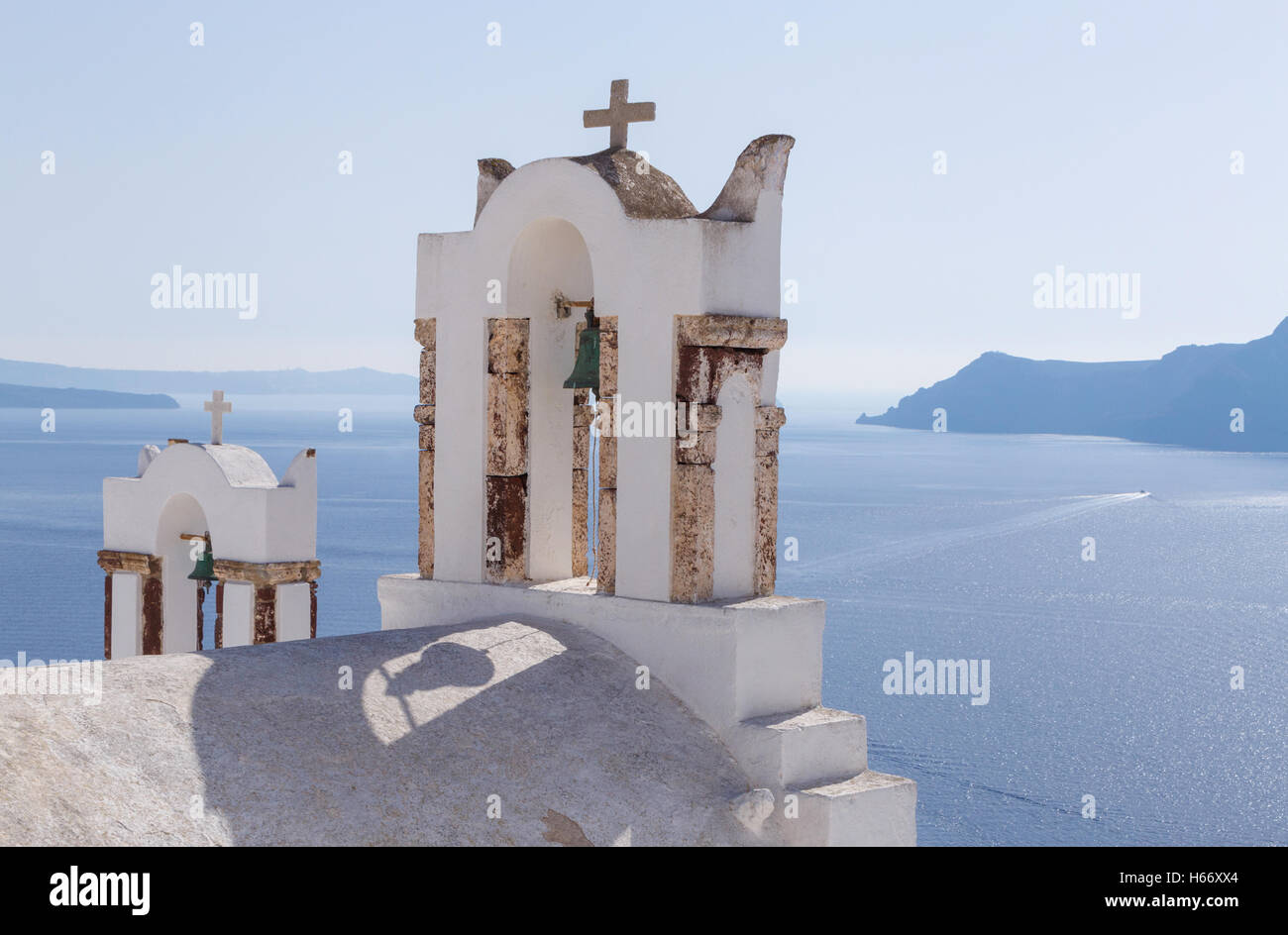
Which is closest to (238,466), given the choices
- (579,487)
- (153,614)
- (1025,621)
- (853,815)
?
(153,614)

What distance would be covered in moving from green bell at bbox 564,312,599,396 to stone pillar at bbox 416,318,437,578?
95 cm

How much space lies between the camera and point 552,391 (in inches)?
360

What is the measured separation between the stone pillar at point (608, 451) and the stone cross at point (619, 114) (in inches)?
49.6

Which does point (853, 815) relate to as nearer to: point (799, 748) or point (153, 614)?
point (799, 748)

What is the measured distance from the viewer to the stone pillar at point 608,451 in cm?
821

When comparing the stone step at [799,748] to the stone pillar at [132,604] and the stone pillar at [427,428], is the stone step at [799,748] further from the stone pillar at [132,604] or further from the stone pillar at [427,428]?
the stone pillar at [132,604]

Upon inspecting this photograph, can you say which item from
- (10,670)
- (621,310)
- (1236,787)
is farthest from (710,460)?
(1236,787)

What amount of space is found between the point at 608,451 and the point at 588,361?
72cm

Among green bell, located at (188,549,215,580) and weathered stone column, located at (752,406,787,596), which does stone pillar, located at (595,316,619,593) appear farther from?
green bell, located at (188,549,215,580)

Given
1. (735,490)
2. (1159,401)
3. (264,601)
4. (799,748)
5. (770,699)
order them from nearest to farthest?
(799,748) → (770,699) → (735,490) → (264,601) → (1159,401)

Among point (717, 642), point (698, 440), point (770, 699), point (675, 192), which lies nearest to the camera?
point (717, 642)

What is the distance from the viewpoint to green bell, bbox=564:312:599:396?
8711 mm
